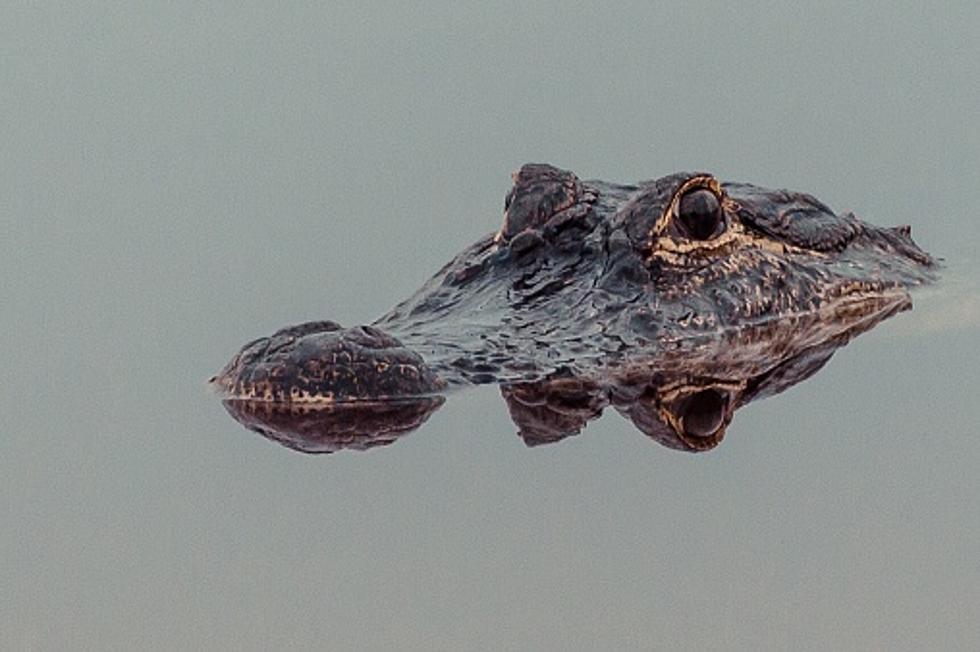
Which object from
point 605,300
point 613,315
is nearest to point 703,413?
point 613,315

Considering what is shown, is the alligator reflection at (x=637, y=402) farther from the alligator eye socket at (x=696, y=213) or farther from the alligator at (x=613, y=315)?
the alligator eye socket at (x=696, y=213)

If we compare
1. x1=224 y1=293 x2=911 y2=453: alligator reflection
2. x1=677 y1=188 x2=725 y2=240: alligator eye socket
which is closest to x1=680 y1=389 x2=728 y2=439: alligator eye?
x1=224 y1=293 x2=911 y2=453: alligator reflection

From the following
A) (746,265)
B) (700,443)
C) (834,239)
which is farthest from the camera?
(834,239)

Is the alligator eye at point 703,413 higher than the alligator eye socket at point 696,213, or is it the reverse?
the alligator eye socket at point 696,213

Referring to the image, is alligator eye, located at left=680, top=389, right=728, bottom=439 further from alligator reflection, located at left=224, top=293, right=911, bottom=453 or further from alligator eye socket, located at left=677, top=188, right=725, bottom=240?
alligator eye socket, located at left=677, top=188, right=725, bottom=240

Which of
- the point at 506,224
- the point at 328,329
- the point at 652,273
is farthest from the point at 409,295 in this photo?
the point at 328,329

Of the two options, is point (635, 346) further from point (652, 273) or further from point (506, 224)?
point (506, 224)

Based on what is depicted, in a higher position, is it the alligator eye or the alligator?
the alligator

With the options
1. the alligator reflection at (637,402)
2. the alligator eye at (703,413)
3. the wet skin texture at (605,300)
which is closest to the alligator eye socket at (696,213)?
the wet skin texture at (605,300)
